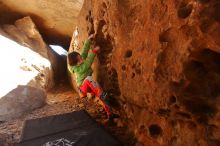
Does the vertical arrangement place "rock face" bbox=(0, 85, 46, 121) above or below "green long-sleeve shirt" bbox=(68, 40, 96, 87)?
below

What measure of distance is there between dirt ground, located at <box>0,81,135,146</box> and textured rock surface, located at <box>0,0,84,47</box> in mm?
1876

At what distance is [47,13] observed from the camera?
21.2ft

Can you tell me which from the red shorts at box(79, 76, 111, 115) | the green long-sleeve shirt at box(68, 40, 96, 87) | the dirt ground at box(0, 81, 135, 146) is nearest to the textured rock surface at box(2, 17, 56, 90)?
the dirt ground at box(0, 81, 135, 146)

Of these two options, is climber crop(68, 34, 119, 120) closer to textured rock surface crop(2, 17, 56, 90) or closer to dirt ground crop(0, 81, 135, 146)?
dirt ground crop(0, 81, 135, 146)

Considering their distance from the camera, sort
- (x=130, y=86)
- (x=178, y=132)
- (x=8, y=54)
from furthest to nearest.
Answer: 1. (x=8, y=54)
2. (x=130, y=86)
3. (x=178, y=132)

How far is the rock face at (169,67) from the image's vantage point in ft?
6.52

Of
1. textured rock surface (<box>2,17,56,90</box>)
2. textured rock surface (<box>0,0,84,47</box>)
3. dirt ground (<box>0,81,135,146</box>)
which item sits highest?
textured rock surface (<box>0,0,84,47</box>)

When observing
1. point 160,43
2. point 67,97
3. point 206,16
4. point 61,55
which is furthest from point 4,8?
point 206,16

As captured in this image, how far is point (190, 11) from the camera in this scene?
197cm

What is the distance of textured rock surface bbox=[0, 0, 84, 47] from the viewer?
6035 millimetres

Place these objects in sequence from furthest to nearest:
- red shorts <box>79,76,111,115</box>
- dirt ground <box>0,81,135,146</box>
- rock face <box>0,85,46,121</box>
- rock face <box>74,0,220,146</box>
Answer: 1. rock face <box>0,85,46,121</box>
2. red shorts <box>79,76,111,115</box>
3. dirt ground <box>0,81,135,146</box>
4. rock face <box>74,0,220,146</box>

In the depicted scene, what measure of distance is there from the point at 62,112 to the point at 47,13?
3.10 meters

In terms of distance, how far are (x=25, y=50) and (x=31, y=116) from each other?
2.01 meters

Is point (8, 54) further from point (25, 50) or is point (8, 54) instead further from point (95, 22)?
point (95, 22)
